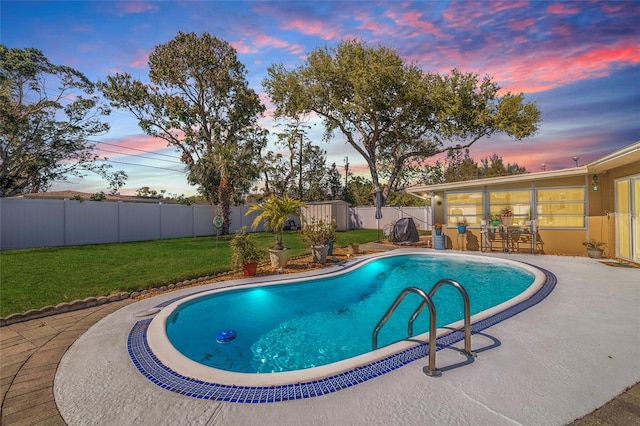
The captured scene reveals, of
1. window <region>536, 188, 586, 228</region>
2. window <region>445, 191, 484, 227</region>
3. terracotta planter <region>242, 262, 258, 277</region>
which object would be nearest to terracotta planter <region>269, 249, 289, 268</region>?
terracotta planter <region>242, 262, 258, 277</region>

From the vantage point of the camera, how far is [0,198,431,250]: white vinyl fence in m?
12.2

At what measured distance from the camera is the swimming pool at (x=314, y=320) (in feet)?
9.85

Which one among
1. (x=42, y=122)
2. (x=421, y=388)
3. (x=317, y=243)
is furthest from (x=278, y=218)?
(x=42, y=122)

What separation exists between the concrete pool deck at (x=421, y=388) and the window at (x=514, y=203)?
296 inches

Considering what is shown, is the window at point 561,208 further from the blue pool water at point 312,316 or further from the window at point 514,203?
the blue pool water at point 312,316

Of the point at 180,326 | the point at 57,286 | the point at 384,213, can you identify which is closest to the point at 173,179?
the point at 384,213

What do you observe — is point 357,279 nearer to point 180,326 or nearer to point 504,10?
point 180,326

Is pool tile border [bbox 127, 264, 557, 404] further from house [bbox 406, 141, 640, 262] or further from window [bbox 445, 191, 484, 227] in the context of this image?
window [bbox 445, 191, 484, 227]

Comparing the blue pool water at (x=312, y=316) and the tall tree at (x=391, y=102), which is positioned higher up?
the tall tree at (x=391, y=102)

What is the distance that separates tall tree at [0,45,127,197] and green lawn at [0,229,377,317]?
10015 mm

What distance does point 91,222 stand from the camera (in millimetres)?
14305

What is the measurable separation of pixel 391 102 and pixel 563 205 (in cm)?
1399

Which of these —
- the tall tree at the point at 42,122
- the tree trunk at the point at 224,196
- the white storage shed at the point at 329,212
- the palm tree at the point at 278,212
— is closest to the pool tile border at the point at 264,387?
the palm tree at the point at 278,212

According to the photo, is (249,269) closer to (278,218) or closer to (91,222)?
(278,218)
